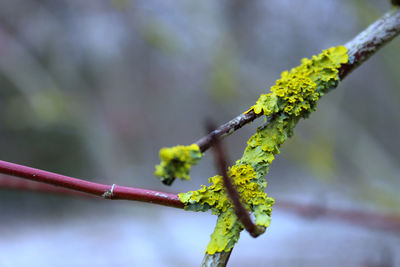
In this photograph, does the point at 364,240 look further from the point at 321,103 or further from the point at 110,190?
the point at 110,190

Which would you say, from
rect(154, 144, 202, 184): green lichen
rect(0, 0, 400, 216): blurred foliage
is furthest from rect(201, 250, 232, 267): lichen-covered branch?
rect(0, 0, 400, 216): blurred foliage

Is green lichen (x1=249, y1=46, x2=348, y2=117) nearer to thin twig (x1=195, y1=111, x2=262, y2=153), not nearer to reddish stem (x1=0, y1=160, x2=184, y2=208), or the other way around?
thin twig (x1=195, y1=111, x2=262, y2=153)

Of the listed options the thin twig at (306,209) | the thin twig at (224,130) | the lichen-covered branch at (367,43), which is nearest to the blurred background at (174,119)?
the thin twig at (306,209)

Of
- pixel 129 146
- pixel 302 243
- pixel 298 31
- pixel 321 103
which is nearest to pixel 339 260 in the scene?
pixel 302 243

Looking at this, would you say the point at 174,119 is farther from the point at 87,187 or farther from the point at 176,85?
the point at 87,187

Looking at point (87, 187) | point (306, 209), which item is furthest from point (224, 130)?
point (306, 209)

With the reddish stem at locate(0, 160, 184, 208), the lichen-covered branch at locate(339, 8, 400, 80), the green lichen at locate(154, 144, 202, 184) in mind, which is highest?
the lichen-covered branch at locate(339, 8, 400, 80)
